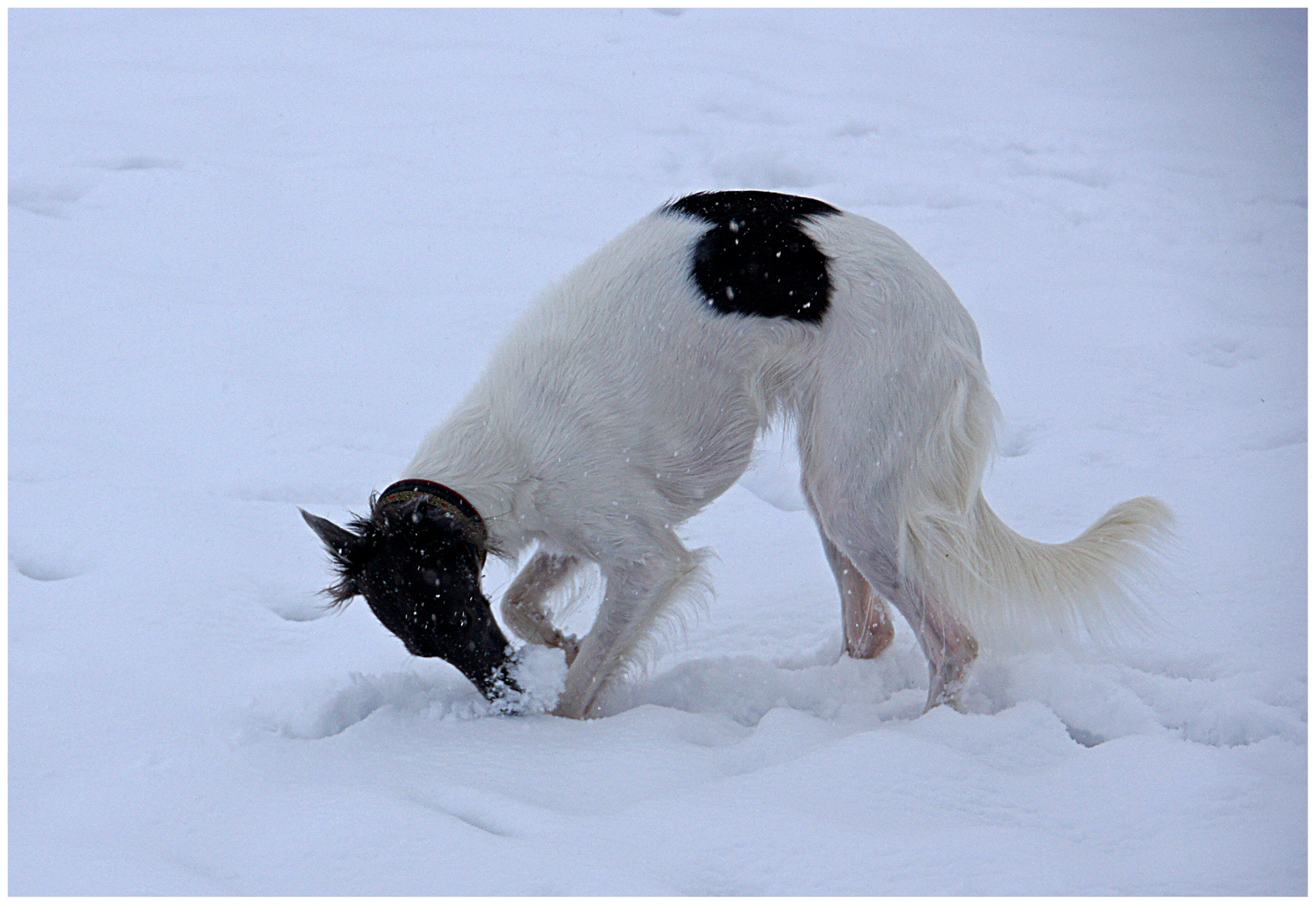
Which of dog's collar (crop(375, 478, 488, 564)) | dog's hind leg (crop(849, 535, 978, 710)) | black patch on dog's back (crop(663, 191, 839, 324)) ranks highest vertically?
black patch on dog's back (crop(663, 191, 839, 324))

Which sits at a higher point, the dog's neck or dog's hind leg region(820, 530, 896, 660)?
the dog's neck

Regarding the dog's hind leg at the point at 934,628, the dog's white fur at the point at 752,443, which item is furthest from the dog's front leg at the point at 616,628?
the dog's hind leg at the point at 934,628

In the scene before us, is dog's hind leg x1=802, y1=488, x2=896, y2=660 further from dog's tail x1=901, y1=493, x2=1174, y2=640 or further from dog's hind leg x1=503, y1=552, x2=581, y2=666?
dog's hind leg x1=503, y1=552, x2=581, y2=666

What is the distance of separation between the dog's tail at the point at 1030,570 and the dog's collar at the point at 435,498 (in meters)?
1.17

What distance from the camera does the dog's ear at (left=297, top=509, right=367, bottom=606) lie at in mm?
2535

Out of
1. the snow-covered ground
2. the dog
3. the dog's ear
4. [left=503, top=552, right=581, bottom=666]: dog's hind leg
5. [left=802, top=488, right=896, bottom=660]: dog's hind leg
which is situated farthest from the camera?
[left=503, top=552, right=581, bottom=666]: dog's hind leg

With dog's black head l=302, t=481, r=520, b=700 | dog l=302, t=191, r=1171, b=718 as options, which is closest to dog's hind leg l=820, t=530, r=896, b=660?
dog l=302, t=191, r=1171, b=718

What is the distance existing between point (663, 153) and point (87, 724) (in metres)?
5.31

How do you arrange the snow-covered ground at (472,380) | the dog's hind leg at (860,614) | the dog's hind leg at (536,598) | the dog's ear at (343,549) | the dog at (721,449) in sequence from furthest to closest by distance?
the dog's hind leg at (536,598)
the dog's hind leg at (860,614)
the dog at (721,449)
the dog's ear at (343,549)
the snow-covered ground at (472,380)

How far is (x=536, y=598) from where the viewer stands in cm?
327

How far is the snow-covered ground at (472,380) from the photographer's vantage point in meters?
2.13

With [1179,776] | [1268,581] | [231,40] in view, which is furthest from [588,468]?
[231,40]

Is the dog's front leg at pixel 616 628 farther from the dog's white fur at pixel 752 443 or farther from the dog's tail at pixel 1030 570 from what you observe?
the dog's tail at pixel 1030 570

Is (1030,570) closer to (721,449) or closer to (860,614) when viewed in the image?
(860,614)
